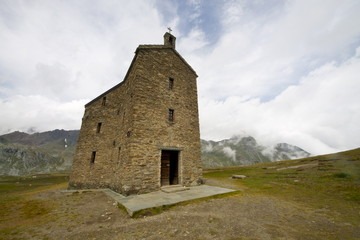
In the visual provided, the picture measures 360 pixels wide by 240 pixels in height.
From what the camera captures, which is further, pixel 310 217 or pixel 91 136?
pixel 91 136

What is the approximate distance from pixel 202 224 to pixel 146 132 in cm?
752

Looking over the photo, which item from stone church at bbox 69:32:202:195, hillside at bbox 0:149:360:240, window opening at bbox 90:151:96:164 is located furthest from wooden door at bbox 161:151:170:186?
window opening at bbox 90:151:96:164

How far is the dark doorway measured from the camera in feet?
41.0

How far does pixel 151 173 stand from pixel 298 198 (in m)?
9.65

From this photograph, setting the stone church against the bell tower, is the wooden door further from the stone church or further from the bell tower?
the bell tower

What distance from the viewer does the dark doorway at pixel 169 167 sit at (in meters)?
12.5

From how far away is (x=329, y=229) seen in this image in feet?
17.7

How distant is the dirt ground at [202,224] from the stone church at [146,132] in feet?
12.1

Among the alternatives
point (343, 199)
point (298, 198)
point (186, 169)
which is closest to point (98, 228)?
point (186, 169)

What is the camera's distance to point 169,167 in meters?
13.0

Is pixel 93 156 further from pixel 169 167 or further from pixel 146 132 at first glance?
pixel 169 167

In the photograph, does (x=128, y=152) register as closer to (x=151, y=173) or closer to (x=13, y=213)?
(x=151, y=173)

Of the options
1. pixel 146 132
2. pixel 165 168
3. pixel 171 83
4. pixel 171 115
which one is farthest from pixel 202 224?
pixel 171 83

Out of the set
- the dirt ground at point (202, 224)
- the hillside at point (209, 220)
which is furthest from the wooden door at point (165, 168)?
the dirt ground at point (202, 224)
